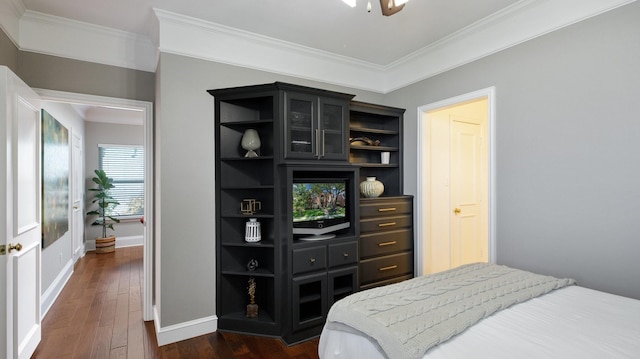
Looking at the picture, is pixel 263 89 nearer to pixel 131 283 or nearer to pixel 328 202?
pixel 328 202

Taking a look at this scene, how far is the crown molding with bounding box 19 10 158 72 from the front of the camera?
2535mm

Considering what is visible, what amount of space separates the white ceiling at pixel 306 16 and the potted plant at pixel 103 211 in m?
4.39

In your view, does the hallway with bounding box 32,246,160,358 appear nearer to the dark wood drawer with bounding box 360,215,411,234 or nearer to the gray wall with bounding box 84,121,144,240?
the gray wall with bounding box 84,121,144,240

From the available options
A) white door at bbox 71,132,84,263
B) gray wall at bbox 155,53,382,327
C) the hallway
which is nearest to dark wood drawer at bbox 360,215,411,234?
gray wall at bbox 155,53,382,327

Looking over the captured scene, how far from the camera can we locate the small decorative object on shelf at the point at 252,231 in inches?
111

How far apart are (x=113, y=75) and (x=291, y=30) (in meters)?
1.71

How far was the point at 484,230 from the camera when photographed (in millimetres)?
4012

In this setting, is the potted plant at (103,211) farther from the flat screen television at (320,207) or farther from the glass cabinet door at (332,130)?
the glass cabinet door at (332,130)

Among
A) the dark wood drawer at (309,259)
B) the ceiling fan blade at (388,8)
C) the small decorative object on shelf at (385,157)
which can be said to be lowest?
the dark wood drawer at (309,259)

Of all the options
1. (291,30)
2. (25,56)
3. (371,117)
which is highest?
(291,30)

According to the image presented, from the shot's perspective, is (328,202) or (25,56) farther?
(328,202)

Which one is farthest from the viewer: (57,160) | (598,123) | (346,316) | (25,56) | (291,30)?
(57,160)

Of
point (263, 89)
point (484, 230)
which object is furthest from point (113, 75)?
point (484, 230)

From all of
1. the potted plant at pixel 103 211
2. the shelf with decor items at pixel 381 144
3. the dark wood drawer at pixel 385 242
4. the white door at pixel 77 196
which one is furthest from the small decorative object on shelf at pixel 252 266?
the potted plant at pixel 103 211
